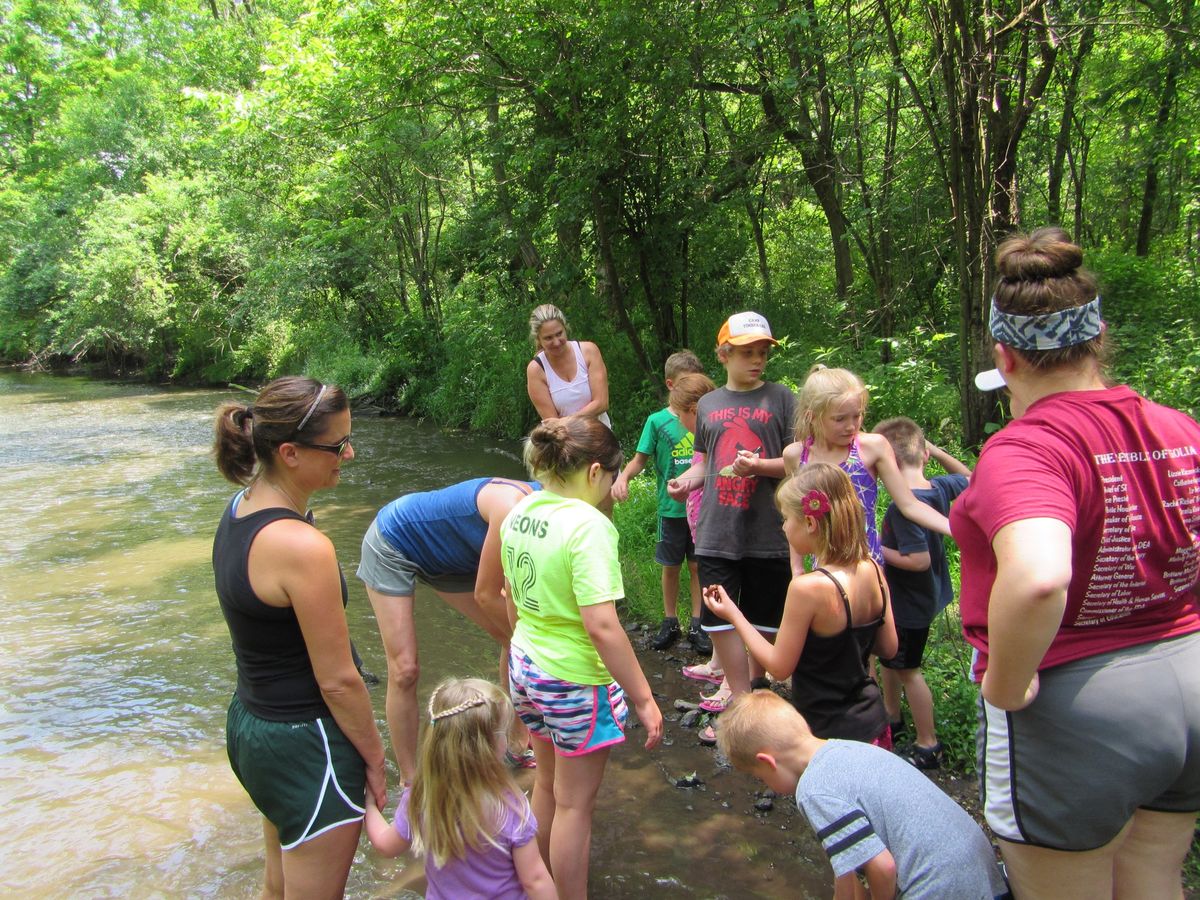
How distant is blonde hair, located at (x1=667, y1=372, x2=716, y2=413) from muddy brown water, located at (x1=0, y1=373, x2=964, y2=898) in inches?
61.6

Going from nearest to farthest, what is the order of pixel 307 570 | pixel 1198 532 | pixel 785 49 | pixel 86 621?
pixel 1198 532 → pixel 307 570 → pixel 86 621 → pixel 785 49

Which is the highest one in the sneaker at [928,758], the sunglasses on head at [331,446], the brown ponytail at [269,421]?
the brown ponytail at [269,421]

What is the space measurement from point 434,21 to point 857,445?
827 cm

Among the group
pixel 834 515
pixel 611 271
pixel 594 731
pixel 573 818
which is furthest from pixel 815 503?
pixel 611 271

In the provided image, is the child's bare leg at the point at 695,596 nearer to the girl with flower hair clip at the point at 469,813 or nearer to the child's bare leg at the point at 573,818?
the child's bare leg at the point at 573,818

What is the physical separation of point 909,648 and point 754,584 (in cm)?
81

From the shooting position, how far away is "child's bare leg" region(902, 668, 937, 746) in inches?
135

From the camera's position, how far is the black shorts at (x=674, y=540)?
5148 mm

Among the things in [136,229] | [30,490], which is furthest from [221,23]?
[30,490]

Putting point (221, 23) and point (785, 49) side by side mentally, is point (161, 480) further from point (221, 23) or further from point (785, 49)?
point (221, 23)

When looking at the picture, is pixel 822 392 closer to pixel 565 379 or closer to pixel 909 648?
pixel 909 648

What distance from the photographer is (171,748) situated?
14.6ft

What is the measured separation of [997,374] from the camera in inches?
76.1

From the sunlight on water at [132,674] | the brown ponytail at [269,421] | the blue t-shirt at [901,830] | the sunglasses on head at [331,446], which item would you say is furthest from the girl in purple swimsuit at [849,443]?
the sunlight on water at [132,674]
